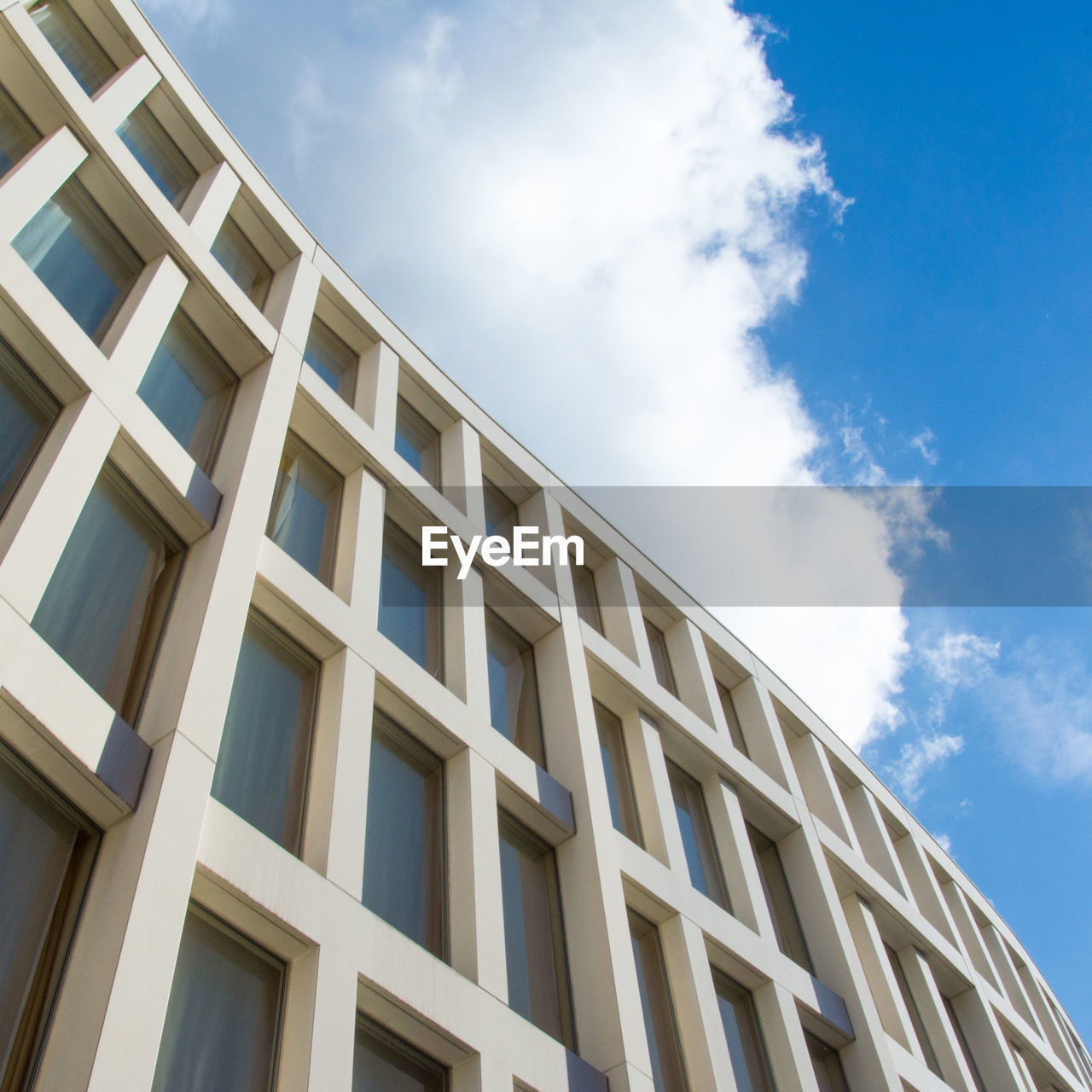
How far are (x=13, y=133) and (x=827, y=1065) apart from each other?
19.8 metres

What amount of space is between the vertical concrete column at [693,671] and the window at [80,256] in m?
14.2

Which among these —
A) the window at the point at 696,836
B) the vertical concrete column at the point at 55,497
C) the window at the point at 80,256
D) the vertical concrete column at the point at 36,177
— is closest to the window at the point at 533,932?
the window at the point at 696,836

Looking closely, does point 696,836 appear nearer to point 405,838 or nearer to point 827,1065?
point 827,1065

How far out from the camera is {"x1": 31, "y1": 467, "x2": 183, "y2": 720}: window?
10.2 meters

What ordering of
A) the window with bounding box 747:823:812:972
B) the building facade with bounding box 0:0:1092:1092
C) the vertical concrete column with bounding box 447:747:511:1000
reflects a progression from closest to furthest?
1. the building facade with bounding box 0:0:1092:1092
2. the vertical concrete column with bounding box 447:747:511:1000
3. the window with bounding box 747:823:812:972

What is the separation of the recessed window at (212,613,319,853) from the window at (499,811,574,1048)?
3.23 meters

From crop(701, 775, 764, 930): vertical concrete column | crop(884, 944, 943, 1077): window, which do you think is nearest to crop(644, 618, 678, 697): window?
crop(701, 775, 764, 930): vertical concrete column

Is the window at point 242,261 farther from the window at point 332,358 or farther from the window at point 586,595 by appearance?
the window at point 586,595

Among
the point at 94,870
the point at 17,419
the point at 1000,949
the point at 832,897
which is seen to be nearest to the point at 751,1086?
the point at 832,897

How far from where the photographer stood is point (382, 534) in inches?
653

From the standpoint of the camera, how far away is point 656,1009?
14984 millimetres

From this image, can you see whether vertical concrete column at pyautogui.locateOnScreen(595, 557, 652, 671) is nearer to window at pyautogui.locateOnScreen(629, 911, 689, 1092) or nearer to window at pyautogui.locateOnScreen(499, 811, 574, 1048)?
window at pyautogui.locateOnScreen(629, 911, 689, 1092)

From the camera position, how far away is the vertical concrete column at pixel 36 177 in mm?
12156

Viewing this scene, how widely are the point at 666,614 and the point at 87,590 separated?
15734 mm
